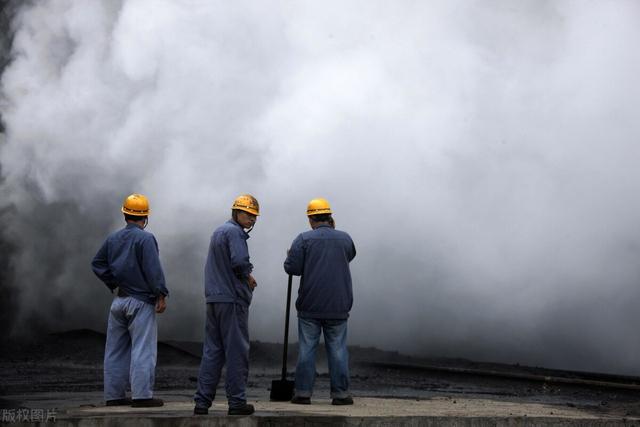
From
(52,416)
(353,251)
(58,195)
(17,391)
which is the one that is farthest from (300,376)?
(58,195)

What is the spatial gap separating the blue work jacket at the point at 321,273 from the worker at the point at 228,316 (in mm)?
1416

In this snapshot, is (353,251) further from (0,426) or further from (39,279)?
(39,279)

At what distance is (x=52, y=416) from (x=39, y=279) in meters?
10.7

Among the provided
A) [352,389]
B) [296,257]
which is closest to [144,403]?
[296,257]

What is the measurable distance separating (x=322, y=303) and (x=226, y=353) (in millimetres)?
1672

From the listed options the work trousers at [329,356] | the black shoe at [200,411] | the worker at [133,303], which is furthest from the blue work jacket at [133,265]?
the work trousers at [329,356]

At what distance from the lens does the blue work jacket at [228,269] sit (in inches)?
320

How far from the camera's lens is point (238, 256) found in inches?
318

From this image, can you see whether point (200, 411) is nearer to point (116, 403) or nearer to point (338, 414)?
point (338, 414)

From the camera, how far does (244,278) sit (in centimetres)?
820

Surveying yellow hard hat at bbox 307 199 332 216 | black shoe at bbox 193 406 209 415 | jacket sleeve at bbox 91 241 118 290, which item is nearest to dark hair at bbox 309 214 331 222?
yellow hard hat at bbox 307 199 332 216

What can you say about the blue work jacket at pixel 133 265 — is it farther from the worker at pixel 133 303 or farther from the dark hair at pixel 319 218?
the dark hair at pixel 319 218

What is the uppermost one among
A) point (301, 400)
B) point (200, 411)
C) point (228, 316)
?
point (228, 316)

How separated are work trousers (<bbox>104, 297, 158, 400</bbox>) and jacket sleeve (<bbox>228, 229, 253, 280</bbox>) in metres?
1.25
